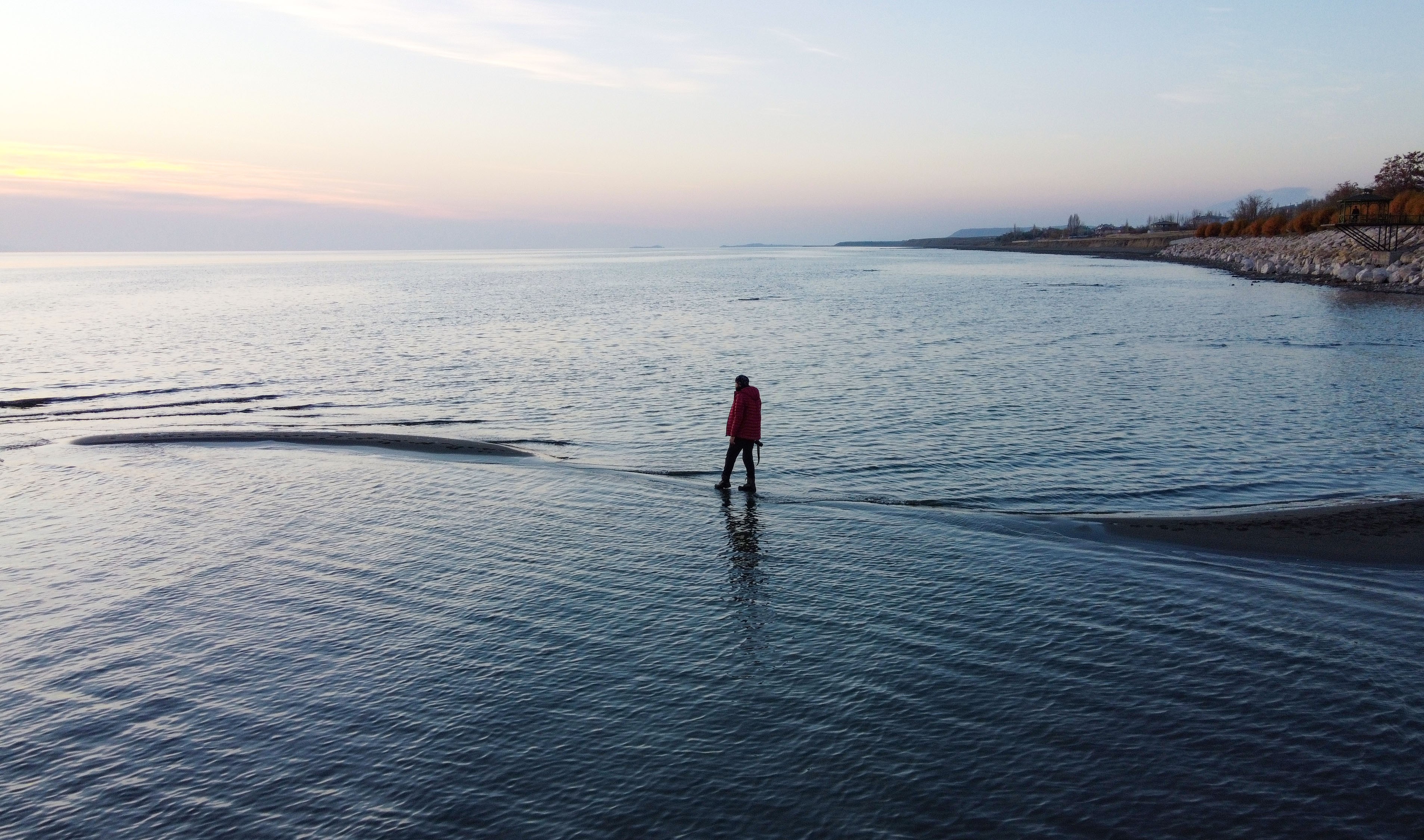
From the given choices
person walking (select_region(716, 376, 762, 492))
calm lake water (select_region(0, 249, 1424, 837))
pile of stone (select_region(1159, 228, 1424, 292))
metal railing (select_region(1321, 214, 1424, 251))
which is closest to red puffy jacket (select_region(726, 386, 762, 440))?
person walking (select_region(716, 376, 762, 492))

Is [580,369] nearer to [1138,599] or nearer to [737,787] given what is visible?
[1138,599]

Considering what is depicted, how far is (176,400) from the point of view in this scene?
31.5 m

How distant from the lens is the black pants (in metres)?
17.9

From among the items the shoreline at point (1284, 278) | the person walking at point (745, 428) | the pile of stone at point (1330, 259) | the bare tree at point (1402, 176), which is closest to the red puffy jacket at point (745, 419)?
the person walking at point (745, 428)

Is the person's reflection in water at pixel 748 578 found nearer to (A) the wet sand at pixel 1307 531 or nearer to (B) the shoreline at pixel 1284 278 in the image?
(A) the wet sand at pixel 1307 531

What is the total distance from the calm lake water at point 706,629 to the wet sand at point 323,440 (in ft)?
2.86

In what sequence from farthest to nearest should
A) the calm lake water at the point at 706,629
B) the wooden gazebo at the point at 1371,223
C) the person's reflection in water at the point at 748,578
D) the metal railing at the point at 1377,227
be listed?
the wooden gazebo at the point at 1371,223
the metal railing at the point at 1377,227
the person's reflection in water at the point at 748,578
the calm lake water at the point at 706,629

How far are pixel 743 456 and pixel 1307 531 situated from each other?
9594 mm

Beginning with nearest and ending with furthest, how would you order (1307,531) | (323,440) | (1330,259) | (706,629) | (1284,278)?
1. (706,629)
2. (1307,531)
3. (323,440)
4. (1330,259)
5. (1284,278)

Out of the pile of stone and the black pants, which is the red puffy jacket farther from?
the pile of stone

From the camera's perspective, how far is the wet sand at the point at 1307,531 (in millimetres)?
13789

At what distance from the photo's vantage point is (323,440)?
932 inches

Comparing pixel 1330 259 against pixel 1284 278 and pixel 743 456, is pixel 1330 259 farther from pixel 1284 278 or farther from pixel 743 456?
pixel 743 456

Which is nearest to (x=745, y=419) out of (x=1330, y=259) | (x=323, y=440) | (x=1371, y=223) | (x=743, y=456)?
(x=743, y=456)
